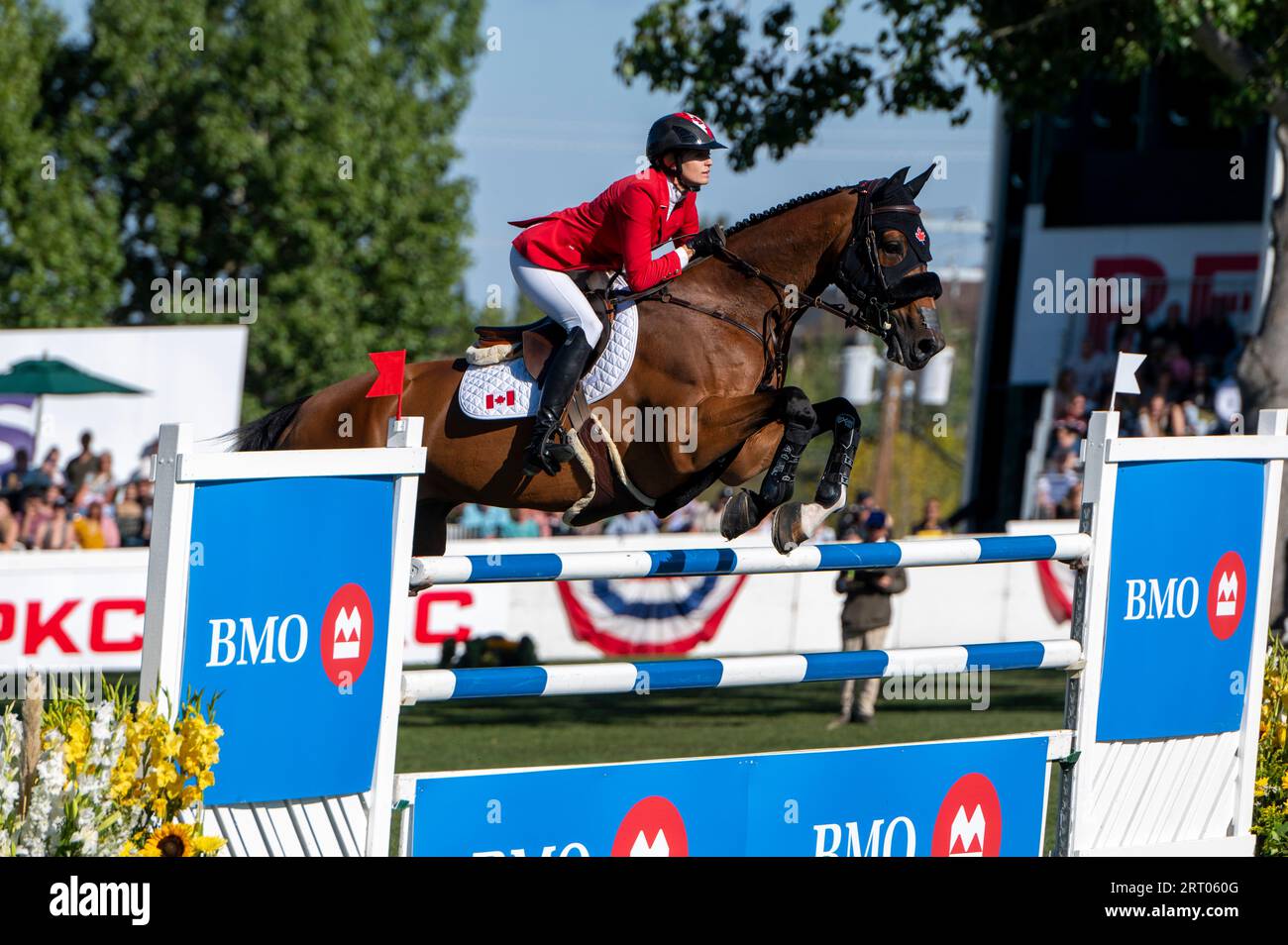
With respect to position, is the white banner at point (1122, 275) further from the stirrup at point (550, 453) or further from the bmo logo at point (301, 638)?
the bmo logo at point (301, 638)

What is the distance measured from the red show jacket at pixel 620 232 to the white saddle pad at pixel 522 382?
6.8 inches

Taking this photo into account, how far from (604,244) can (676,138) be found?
465 millimetres

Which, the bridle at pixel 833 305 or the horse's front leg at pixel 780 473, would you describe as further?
the bridle at pixel 833 305

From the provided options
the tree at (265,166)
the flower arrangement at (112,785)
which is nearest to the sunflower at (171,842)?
the flower arrangement at (112,785)

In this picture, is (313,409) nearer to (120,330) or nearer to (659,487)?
(659,487)

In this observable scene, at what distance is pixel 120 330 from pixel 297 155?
12603mm

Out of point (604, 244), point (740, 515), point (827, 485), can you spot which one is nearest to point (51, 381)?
point (604, 244)

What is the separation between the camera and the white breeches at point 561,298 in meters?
5.10

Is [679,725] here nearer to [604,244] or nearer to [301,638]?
[604,244]

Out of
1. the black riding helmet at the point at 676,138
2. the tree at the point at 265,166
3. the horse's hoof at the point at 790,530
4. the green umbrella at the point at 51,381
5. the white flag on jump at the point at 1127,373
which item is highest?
the tree at the point at 265,166

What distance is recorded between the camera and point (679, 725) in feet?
34.0

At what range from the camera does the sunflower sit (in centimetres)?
346

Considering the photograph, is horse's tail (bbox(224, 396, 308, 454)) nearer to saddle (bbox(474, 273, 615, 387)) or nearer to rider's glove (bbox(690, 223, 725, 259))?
saddle (bbox(474, 273, 615, 387))

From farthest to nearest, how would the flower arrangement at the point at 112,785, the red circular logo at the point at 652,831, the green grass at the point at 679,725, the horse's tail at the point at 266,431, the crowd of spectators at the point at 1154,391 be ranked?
the crowd of spectators at the point at 1154,391, the green grass at the point at 679,725, the horse's tail at the point at 266,431, the red circular logo at the point at 652,831, the flower arrangement at the point at 112,785
